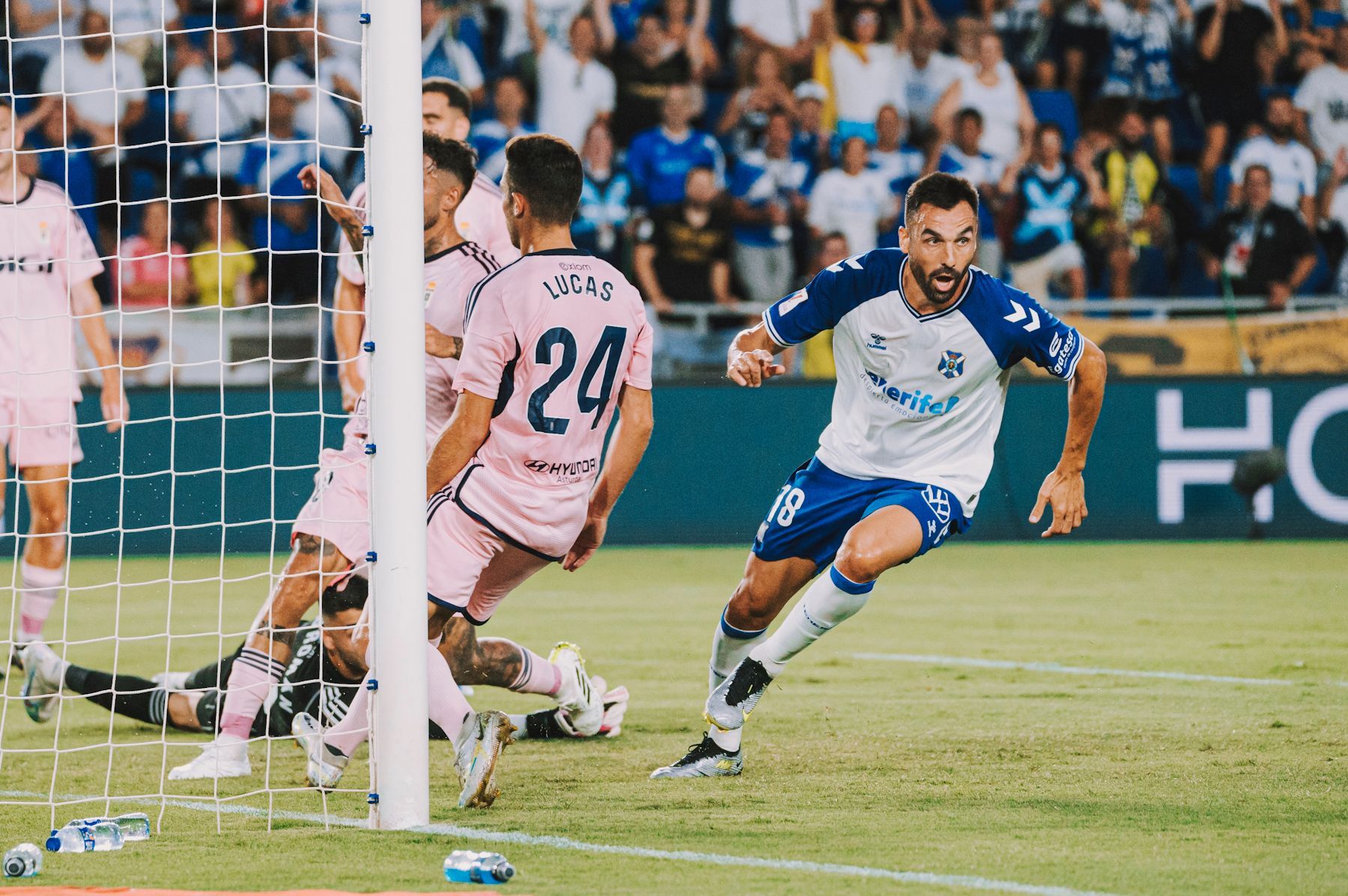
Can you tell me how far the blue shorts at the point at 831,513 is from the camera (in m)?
5.93

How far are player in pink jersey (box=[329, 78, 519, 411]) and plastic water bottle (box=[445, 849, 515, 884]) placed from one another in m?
2.40

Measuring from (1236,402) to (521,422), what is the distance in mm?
9258

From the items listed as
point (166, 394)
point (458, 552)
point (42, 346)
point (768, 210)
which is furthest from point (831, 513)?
point (768, 210)

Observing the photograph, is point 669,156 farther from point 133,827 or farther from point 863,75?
point 133,827

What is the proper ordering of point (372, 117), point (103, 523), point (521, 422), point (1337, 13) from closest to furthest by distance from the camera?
point (372, 117) < point (521, 422) < point (103, 523) < point (1337, 13)

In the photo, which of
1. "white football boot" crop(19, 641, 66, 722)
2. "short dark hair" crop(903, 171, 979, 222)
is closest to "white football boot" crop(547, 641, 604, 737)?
"white football boot" crop(19, 641, 66, 722)

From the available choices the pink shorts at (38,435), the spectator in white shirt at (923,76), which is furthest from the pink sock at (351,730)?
the spectator in white shirt at (923,76)

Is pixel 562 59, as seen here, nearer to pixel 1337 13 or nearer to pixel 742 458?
pixel 742 458

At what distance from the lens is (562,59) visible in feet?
48.6

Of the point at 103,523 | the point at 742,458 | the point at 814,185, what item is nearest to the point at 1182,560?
the point at 742,458

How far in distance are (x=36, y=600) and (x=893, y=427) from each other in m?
4.41

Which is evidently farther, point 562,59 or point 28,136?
point 562,59

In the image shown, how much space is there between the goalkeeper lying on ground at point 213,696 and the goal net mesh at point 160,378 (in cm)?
2

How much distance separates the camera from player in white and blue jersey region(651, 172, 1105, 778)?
18.9 feet
